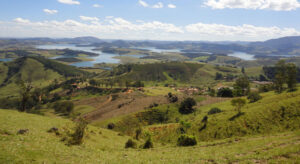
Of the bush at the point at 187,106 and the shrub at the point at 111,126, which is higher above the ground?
the bush at the point at 187,106

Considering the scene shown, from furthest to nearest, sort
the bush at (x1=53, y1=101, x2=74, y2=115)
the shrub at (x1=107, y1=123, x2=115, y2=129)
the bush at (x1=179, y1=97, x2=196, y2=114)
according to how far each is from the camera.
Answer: the bush at (x1=53, y1=101, x2=74, y2=115), the bush at (x1=179, y1=97, x2=196, y2=114), the shrub at (x1=107, y1=123, x2=115, y2=129)

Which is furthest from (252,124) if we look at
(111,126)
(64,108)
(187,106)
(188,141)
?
(64,108)

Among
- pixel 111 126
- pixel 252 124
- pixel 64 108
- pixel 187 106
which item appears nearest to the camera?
pixel 252 124

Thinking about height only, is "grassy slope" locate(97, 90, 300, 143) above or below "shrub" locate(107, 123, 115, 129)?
above

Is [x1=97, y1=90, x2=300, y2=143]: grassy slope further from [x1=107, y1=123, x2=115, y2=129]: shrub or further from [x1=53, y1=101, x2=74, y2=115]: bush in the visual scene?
[x1=53, y1=101, x2=74, y2=115]: bush

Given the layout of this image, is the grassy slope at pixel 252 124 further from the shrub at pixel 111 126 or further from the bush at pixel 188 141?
the shrub at pixel 111 126

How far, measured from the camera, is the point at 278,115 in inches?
1805

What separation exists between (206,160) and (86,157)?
16.7 meters

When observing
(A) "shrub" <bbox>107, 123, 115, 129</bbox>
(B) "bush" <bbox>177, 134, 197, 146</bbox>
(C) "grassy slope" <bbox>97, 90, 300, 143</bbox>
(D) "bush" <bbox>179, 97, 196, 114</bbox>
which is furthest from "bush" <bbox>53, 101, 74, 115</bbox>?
(B) "bush" <bbox>177, 134, 197, 146</bbox>

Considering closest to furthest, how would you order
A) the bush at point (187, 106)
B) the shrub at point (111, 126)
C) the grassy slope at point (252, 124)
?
the grassy slope at point (252, 124), the shrub at point (111, 126), the bush at point (187, 106)

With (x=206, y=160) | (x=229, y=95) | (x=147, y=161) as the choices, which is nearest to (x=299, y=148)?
(x=206, y=160)

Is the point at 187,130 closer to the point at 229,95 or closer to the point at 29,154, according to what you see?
the point at 29,154

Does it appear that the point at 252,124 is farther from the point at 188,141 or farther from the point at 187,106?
the point at 187,106

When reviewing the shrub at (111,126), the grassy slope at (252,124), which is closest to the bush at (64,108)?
the shrub at (111,126)
